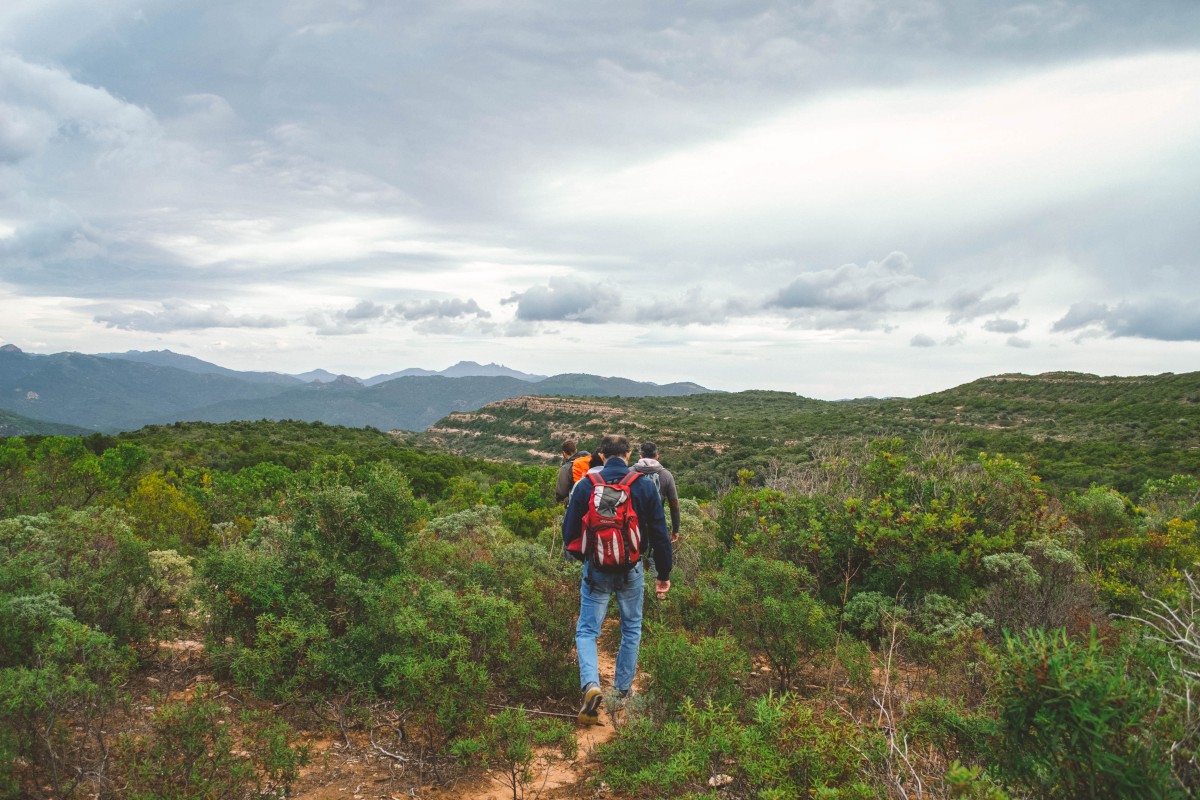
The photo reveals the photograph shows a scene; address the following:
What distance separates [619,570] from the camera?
14.2 feet

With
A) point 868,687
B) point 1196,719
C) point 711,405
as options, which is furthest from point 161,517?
point 711,405

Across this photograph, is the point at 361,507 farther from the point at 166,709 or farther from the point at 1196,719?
the point at 1196,719

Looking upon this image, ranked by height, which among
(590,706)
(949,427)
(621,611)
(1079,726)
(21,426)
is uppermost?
(1079,726)

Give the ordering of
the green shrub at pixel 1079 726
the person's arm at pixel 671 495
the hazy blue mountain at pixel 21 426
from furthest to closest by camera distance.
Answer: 1. the hazy blue mountain at pixel 21 426
2. the person's arm at pixel 671 495
3. the green shrub at pixel 1079 726

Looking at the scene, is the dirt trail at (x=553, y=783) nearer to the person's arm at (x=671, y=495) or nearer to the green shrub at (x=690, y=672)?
the green shrub at (x=690, y=672)

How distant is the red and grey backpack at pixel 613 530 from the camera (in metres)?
4.24

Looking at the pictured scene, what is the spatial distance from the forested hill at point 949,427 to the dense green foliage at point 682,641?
3145mm

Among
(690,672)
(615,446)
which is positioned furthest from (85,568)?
(690,672)

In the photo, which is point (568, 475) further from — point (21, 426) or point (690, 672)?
Answer: point (21, 426)

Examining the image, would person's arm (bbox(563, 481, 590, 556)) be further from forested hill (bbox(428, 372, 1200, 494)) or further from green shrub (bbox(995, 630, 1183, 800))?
forested hill (bbox(428, 372, 1200, 494))

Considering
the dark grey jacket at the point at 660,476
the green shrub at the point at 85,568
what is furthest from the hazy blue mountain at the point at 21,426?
the dark grey jacket at the point at 660,476

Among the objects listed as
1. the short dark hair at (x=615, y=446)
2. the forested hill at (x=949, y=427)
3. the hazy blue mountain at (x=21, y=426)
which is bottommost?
the hazy blue mountain at (x=21, y=426)

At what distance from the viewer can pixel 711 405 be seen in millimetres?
82375

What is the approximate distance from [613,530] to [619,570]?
32 cm
